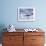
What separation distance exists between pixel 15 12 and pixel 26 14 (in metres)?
0.37

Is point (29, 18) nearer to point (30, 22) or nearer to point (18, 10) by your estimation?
point (30, 22)

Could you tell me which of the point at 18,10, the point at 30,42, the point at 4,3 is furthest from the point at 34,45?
the point at 4,3

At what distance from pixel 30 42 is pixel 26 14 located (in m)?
0.99

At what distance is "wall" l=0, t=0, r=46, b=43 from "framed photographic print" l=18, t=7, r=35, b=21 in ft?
0.41

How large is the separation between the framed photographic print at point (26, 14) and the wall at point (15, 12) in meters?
0.12

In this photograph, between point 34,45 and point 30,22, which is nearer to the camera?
point 34,45

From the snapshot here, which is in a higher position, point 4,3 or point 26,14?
point 4,3

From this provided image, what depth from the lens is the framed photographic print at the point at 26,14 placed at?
13.5 feet

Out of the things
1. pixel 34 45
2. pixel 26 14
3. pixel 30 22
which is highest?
pixel 26 14

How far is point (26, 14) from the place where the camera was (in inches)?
162

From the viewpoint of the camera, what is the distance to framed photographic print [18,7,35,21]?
4109mm

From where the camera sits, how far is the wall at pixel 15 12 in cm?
412

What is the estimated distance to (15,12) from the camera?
4.13 metres

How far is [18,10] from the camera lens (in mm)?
4109
